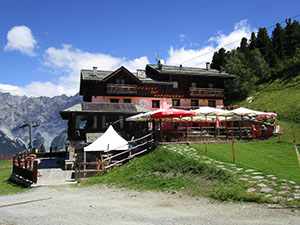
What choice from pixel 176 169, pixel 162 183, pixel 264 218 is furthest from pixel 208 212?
pixel 176 169

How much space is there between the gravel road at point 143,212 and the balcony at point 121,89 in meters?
23.8

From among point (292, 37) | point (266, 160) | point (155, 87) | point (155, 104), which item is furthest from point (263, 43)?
point (266, 160)

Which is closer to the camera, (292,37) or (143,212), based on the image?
(143,212)

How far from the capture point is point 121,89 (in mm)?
34031

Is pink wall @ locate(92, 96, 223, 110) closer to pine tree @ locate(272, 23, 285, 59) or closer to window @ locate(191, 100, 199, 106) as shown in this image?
window @ locate(191, 100, 199, 106)

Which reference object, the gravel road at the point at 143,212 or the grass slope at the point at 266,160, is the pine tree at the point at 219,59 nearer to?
the grass slope at the point at 266,160

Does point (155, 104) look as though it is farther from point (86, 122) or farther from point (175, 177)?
point (175, 177)

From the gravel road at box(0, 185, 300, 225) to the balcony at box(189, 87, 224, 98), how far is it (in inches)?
1133

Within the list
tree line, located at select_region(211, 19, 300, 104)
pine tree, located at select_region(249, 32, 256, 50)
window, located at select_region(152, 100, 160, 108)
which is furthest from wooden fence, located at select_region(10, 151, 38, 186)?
pine tree, located at select_region(249, 32, 256, 50)

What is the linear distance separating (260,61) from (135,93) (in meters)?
35.1

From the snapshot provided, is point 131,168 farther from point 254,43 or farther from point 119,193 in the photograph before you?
point 254,43

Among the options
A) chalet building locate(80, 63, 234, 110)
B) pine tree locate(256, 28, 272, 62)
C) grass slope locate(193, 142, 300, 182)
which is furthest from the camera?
pine tree locate(256, 28, 272, 62)

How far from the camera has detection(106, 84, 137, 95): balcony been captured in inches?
1320

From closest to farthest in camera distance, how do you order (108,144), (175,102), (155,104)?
(108,144) → (155,104) → (175,102)
